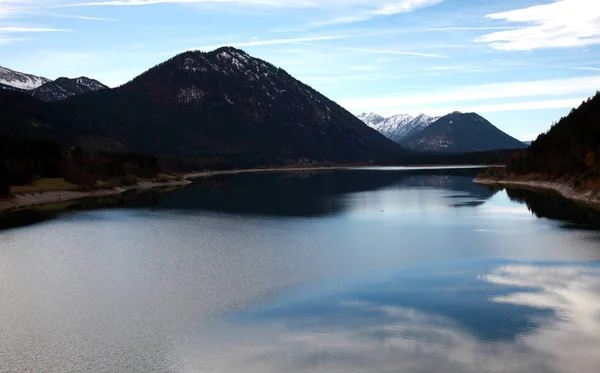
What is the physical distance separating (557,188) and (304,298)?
89.6 meters

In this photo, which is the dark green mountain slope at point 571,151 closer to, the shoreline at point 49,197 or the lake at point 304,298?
the lake at point 304,298

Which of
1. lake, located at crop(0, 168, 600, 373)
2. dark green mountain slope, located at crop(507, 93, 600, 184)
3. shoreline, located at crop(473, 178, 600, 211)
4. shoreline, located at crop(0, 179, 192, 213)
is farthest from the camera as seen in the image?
dark green mountain slope, located at crop(507, 93, 600, 184)

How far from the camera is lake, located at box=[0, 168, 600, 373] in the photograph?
76.0 ft

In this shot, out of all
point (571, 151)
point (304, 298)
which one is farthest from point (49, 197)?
point (571, 151)

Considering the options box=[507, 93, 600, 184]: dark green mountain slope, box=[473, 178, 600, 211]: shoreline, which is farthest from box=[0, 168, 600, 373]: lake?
box=[507, 93, 600, 184]: dark green mountain slope

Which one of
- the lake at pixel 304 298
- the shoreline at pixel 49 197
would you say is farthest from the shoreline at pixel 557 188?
the shoreline at pixel 49 197

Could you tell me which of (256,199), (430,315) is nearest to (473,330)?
(430,315)

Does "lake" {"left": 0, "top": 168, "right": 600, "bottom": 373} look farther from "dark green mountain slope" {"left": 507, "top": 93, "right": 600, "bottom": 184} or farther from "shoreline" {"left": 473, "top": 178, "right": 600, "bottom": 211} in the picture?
"dark green mountain slope" {"left": 507, "top": 93, "right": 600, "bottom": 184}

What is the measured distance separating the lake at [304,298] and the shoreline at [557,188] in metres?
20.5

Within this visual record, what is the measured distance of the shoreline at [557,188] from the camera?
8488 cm

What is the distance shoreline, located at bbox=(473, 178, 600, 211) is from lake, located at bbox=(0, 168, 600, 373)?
20.5m

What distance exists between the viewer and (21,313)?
3042 centimetres

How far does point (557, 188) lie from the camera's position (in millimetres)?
107938

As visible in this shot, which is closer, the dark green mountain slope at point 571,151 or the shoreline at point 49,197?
the shoreline at point 49,197
